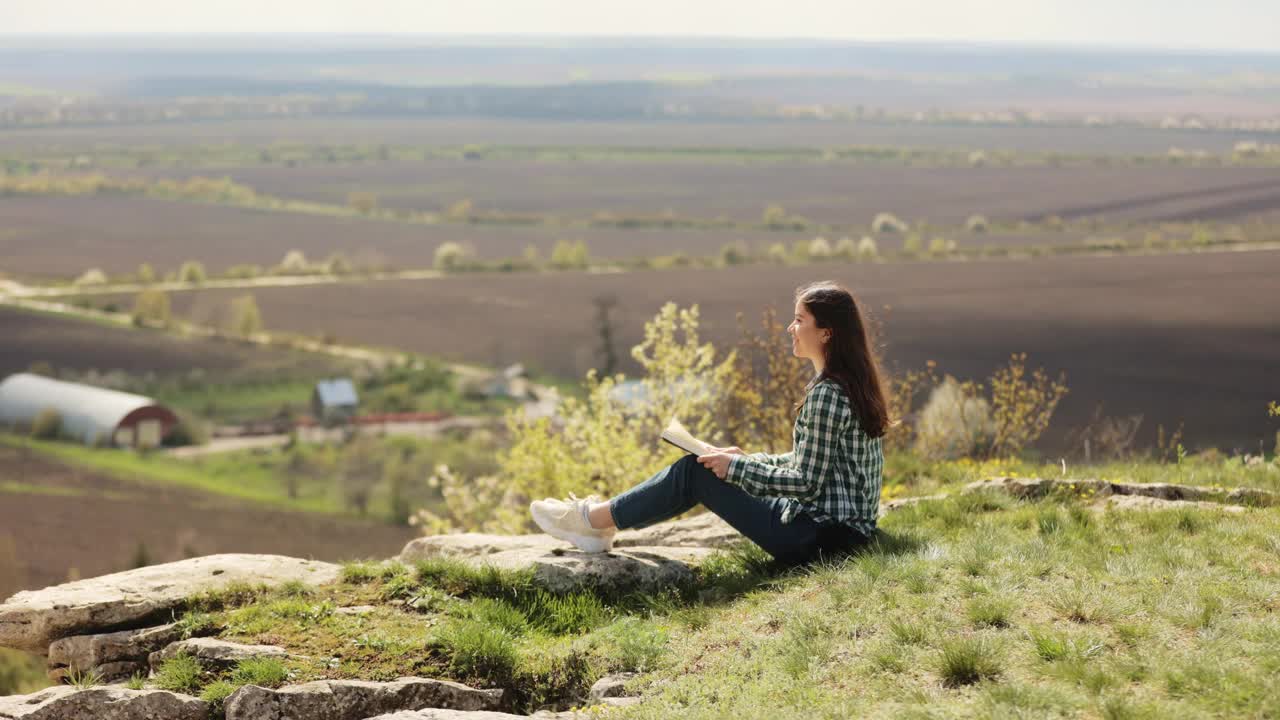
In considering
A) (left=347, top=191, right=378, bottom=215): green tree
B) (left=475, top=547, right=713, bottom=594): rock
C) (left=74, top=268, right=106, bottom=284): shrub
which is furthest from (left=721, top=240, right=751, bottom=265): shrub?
(left=475, top=547, right=713, bottom=594): rock

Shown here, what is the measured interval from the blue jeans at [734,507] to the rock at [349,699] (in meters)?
1.66

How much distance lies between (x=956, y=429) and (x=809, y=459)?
8803 mm

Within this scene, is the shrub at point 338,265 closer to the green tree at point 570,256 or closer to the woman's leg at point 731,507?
the green tree at point 570,256

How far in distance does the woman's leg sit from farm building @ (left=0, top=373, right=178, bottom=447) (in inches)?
2672

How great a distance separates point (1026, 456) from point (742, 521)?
11.6m

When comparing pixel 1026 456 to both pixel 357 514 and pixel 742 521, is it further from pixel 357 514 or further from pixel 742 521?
pixel 357 514

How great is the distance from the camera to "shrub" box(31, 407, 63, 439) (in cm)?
7088

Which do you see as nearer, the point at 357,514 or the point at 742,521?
the point at 742,521

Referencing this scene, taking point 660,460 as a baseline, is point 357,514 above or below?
below

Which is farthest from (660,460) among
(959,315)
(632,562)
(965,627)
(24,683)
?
(959,315)

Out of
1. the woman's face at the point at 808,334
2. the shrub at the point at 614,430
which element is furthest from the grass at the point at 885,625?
the shrub at the point at 614,430

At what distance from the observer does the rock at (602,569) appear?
8156 millimetres

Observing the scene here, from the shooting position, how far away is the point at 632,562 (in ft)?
27.2

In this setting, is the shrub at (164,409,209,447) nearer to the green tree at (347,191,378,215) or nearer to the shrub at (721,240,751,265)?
the shrub at (721,240,751,265)
